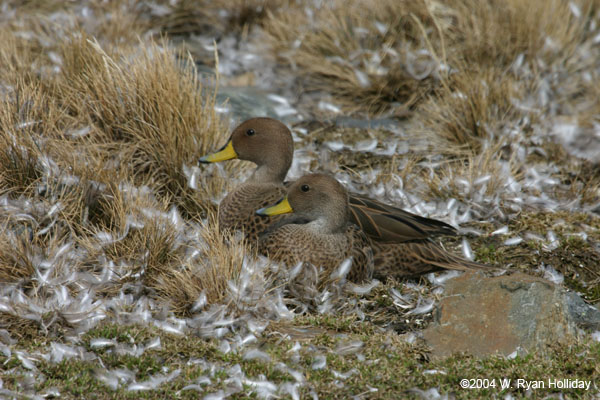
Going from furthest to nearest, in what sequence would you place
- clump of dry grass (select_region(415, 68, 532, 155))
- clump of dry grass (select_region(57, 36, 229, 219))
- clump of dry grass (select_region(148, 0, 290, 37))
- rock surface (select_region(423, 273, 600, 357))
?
clump of dry grass (select_region(148, 0, 290, 37)), clump of dry grass (select_region(415, 68, 532, 155)), clump of dry grass (select_region(57, 36, 229, 219)), rock surface (select_region(423, 273, 600, 357))

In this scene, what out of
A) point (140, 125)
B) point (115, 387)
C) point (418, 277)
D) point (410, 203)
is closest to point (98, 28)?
point (140, 125)

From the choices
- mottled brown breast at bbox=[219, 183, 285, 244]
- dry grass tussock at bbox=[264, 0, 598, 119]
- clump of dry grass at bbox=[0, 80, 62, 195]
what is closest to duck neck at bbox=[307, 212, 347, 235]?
mottled brown breast at bbox=[219, 183, 285, 244]

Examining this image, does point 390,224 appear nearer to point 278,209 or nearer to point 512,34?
point 278,209

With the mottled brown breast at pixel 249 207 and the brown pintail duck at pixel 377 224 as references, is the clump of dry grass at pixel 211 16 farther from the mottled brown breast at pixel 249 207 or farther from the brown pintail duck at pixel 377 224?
the mottled brown breast at pixel 249 207

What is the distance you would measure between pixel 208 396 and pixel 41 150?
85.6 inches

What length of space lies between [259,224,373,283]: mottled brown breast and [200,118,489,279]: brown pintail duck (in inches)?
4.9

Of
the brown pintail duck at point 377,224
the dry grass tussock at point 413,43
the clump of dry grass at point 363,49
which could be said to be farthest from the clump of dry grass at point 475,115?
the brown pintail duck at point 377,224

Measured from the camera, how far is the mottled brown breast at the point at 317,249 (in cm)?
420

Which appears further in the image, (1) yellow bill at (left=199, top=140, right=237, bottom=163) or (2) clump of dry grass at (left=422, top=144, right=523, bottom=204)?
(2) clump of dry grass at (left=422, top=144, right=523, bottom=204)

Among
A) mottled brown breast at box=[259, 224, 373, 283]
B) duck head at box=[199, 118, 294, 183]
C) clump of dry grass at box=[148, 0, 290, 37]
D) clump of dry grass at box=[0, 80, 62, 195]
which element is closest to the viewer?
mottled brown breast at box=[259, 224, 373, 283]

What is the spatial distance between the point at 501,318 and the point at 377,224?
1.06 metres

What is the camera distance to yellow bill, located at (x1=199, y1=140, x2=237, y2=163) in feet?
15.9

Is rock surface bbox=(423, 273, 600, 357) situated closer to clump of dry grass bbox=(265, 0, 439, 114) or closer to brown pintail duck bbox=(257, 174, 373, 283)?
brown pintail duck bbox=(257, 174, 373, 283)

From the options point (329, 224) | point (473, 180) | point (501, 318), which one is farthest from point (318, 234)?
point (473, 180)
